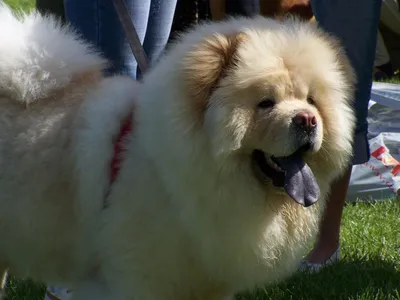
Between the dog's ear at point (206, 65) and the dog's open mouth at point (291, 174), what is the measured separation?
0.81ft

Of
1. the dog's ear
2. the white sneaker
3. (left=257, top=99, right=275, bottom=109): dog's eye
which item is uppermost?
the dog's ear

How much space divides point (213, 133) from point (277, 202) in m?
0.35

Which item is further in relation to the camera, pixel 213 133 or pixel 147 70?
pixel 147 70

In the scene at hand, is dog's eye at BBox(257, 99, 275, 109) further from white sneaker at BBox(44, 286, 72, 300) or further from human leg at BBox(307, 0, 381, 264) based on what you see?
white sneaker at BBox(44, 286, 72, 300)

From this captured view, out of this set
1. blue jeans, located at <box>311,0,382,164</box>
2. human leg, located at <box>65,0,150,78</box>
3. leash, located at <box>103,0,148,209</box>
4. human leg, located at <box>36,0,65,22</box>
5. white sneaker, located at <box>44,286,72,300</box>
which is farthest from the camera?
human leg, located at <box>36,0,65,22</box>

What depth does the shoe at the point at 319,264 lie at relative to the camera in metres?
3.41

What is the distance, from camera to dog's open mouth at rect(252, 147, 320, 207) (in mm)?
2186

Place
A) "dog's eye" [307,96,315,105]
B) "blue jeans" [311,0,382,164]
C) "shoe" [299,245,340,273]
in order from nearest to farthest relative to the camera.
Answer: "dog's eye" [307,96,315,105]
"blue jeans" [311,0,382,164]
"shoe" [299,245,340,273]

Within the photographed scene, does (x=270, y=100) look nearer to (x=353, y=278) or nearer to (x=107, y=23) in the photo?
(x=107, y=23)

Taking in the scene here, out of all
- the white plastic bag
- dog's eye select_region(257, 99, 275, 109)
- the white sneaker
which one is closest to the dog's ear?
dog's eye select_region(257, 99, 275, 109)

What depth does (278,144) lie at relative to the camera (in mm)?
2117

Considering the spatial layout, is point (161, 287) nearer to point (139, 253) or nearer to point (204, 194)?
point (139, 253)

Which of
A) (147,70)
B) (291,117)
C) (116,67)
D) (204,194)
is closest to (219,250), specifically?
(204,194)

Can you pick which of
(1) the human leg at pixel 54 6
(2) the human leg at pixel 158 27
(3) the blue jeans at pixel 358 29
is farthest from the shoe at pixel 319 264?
(1) the human leg at pixel 54 6
